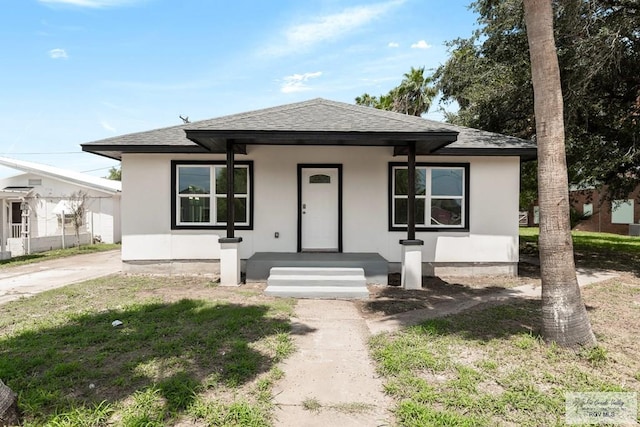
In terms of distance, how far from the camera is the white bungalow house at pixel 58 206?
15.2 metres

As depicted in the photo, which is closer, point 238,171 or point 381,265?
point 381,265

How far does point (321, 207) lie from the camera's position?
873 cm

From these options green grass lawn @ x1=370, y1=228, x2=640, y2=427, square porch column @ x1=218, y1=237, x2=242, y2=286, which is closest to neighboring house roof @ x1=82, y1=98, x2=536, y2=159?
square porch column @ x1=218, y1=237, x2=242, y2=286

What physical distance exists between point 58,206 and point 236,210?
11.5m

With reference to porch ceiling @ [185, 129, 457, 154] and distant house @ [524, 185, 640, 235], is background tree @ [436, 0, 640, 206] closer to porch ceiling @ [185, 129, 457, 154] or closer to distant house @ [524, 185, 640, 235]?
porch ceiling @ [185, 129, 457, 154]

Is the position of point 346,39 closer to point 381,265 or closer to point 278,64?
point 278,64

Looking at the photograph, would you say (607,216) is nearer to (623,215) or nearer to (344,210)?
(623,215)

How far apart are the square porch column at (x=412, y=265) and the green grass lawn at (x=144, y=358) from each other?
2667 mm

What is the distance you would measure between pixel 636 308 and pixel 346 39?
1254cm

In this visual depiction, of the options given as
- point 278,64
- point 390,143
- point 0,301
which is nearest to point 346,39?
point 278,64

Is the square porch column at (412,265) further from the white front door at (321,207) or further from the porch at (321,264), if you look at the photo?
the white front door at (321,207)

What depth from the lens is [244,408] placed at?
109 inches

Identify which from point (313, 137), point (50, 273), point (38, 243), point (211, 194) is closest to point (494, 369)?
point (313, 137)

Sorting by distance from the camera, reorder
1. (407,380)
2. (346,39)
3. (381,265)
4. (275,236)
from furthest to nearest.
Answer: (346,39), (275,236), (381,265), (407,380)
